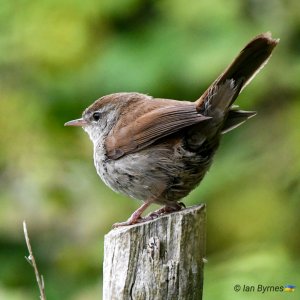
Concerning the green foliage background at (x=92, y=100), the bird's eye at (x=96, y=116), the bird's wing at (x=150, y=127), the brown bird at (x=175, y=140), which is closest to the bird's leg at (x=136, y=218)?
the brown bird at (x=175, y=140)

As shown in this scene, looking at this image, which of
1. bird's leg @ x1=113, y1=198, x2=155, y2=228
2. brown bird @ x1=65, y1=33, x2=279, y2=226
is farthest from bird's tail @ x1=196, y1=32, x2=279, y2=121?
bird's leg @ x1=113, y1=198, x2=155, y2=228

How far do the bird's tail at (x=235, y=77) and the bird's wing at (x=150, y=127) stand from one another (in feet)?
0.43

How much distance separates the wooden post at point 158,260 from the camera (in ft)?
13.4

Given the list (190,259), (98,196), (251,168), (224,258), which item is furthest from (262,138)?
(190,259)

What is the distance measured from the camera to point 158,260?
4102mm

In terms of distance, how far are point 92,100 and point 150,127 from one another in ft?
10.3

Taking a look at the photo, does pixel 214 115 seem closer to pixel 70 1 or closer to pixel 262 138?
pixel 262 138

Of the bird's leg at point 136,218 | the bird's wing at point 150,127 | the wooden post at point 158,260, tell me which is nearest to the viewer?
the wooden post at point 158,260

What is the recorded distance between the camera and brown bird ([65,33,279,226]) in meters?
5.11

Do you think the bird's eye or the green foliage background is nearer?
the bird's eye

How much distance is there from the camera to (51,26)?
27.4ft

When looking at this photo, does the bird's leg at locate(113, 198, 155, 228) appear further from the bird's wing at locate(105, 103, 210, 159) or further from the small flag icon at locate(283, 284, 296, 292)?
the small flag icon at locate(283, 284, 296, 292)

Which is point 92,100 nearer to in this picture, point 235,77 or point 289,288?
point 235,77

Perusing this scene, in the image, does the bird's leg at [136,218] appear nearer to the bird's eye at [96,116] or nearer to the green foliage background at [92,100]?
the bird's eye at [96,116]
